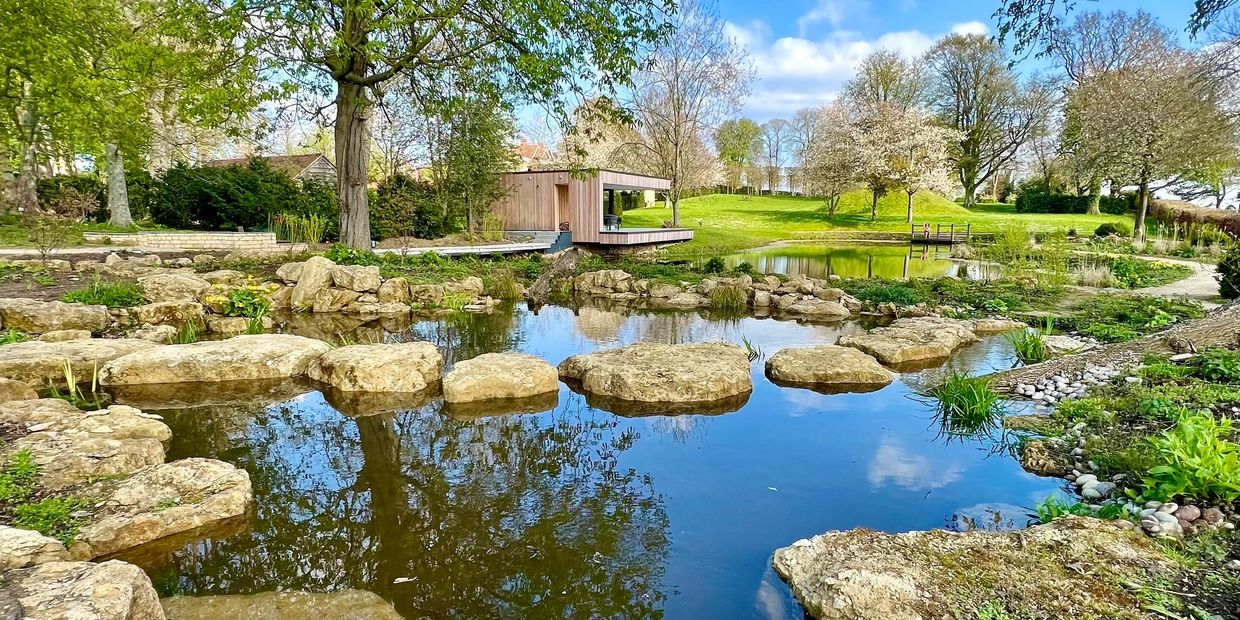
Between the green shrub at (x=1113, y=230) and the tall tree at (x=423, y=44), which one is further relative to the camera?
the green shrub at (x=1113, y=230)

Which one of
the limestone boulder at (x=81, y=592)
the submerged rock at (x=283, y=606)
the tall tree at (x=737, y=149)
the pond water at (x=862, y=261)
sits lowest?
the submerged rock at (x=283, y=606)

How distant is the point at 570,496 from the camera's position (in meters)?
3.74

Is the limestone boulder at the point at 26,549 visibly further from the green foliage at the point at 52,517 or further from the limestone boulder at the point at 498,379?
the limestone boulder at the point at 498,379

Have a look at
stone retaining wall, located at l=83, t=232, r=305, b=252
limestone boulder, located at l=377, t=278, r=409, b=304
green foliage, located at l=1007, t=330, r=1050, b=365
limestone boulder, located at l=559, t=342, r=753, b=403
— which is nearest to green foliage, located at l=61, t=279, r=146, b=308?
limestone boulder, located at l=377, t=278, r=409, b=304

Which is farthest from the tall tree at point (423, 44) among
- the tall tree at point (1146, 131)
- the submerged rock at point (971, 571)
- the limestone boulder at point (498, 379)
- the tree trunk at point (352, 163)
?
the tall tree at point (1146, 131)

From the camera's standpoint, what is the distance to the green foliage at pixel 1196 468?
2883 millimetres

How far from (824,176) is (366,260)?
30.5 metres

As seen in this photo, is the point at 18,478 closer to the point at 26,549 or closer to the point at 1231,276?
the point at 26,549

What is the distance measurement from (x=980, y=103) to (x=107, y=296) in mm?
45806

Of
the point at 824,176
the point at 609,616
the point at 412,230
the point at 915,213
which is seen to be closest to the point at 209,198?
the point at 412,230

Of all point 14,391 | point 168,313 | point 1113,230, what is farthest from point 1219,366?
point 1113,230

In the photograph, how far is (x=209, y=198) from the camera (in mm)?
17422

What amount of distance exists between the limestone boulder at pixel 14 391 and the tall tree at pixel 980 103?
42088 mm

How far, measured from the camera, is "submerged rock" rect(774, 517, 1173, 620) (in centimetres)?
237
